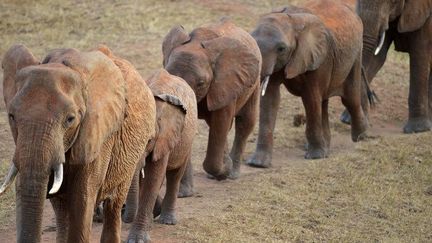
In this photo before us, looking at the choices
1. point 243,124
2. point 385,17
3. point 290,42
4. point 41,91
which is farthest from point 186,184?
point 385,17

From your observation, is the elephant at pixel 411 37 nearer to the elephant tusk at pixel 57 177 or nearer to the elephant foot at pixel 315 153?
the elephant foot at pixel 315 153

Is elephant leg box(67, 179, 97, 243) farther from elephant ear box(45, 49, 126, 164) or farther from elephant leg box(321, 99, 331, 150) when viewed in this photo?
elephant leg box(321, 99, 331, 150)

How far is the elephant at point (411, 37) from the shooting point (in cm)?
1299

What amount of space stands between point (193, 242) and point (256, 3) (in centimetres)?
968

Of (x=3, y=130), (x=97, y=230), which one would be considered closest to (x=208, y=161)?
(x=97, y=230)

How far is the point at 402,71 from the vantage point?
622 inches

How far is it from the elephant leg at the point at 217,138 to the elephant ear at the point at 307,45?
1.48 metres

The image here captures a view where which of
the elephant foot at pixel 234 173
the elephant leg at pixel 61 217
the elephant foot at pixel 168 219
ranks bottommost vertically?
the elephant foot at pixel 234 173

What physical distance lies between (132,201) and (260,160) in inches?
123

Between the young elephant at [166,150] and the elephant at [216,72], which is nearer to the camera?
the young elephant at [166,150]

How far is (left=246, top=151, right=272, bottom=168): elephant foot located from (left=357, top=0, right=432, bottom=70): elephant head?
2356 mm

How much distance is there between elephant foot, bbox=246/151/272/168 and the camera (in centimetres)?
1126

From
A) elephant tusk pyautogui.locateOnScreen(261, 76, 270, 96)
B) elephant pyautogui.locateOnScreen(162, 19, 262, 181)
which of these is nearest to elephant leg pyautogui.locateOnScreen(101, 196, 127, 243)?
elephant pyautogui.locateOnScreen(162, 19, 262, 181)

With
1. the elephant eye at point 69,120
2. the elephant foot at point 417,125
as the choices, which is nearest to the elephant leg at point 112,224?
the elephant eye at point 69,120
